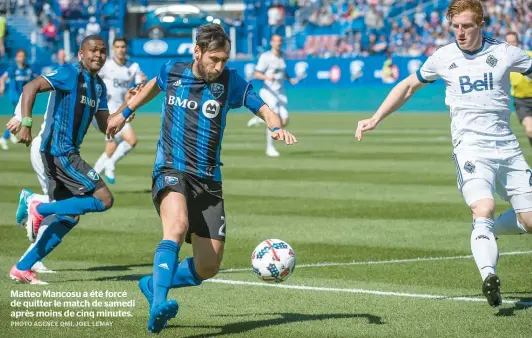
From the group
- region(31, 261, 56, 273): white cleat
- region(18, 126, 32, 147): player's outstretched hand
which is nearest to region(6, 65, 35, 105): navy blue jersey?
region(31, 261, 56, 273): white cleat

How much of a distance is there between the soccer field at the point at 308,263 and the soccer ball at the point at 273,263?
14.2 inches

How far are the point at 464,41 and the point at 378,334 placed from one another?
2.44 metres

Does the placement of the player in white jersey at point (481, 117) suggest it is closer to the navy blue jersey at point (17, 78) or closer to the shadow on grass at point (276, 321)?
the shadow on grass at point (276, 321)

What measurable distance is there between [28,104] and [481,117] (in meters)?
3.91

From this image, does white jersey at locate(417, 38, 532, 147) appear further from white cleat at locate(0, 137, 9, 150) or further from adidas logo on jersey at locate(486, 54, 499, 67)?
white cleat at locate(0, 137, 9, 150)

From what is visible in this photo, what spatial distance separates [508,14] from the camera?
1631 inches

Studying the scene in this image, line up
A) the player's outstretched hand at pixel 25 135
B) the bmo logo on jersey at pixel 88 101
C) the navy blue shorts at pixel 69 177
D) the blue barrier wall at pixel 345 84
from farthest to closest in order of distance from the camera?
the blue barrier wall at pixel 345 84 → the bmo logo on jersey at pixel 88 101 → the navy blue shorts at pixel 69 177 → the player's outstretched hand at pixel 25 135

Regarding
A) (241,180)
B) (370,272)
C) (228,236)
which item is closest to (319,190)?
(241,180)

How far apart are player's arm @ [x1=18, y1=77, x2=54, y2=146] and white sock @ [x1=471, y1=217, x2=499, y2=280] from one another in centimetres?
380

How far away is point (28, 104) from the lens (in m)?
9.26

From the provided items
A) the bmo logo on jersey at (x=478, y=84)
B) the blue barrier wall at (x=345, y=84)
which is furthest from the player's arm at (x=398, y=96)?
the blue barrier wall at (x=345, y=84)

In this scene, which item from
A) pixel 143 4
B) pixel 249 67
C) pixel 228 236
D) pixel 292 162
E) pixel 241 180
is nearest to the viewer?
pixel 228 236

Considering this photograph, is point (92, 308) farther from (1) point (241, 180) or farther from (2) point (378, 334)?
(1) point (241, 180)

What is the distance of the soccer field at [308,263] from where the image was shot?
7.66 meters
